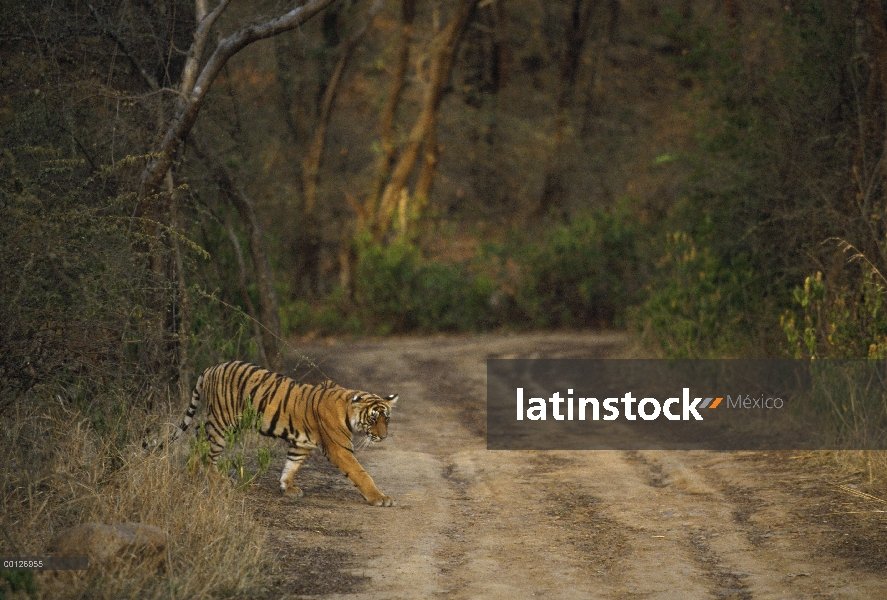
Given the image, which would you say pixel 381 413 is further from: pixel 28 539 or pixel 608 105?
pixel 608 105

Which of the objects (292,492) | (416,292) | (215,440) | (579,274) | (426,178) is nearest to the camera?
(292,492)

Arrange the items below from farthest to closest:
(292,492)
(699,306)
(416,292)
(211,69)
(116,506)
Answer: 1. (416,292)
2. (699,306)
3. (211,69)
4. (292,492)
5. (116,506)

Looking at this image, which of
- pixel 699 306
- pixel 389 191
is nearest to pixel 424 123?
pixel 389 191

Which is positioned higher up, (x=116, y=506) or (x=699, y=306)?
(x=699, y=306)

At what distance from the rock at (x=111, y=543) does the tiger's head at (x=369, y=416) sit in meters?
2.41

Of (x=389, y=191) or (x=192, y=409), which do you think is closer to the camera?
(x=192, y=409)

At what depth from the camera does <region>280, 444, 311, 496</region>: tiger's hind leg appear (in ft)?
26.0

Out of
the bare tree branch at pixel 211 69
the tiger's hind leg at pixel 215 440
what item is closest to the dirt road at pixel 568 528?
the tiger's hind leg at pixel 215 440

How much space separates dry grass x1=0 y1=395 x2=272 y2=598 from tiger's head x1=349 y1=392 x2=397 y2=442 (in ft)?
3.32

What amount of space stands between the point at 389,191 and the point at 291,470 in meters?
16.0

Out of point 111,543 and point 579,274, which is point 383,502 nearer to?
point 111,543

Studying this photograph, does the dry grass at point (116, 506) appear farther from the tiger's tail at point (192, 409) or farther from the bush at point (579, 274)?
the bush at point (579, 274)

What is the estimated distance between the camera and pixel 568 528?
24.2 feet

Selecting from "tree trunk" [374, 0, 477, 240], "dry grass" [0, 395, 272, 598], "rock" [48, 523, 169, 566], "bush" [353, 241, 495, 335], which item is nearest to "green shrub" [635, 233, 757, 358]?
"bush" [353, 241, 495, 335]
